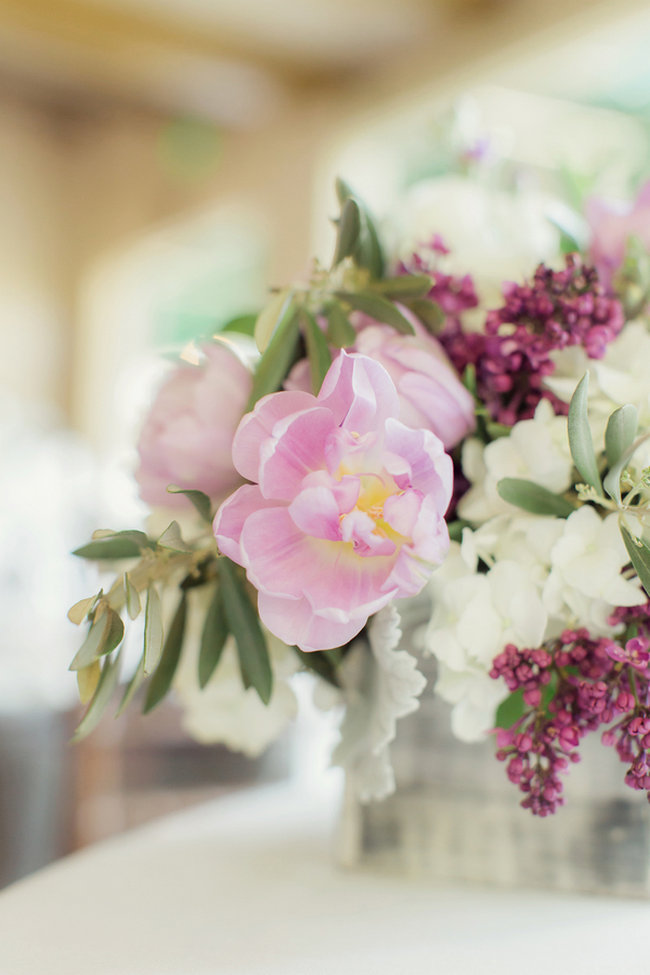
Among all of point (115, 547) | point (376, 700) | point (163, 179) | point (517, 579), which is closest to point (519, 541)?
point (517, 579)

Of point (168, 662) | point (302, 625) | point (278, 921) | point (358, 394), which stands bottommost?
point (278, 921)

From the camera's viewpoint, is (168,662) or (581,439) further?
(168,662)

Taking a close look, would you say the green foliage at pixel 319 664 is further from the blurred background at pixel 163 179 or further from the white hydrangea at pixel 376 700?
the blurred background at pixel 163 179

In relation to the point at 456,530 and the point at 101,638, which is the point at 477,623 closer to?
the point at 456,530

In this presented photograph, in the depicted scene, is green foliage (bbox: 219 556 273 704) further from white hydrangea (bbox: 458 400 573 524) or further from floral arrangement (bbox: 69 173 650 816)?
white hydrangea (bbox: 458 400 573 524)

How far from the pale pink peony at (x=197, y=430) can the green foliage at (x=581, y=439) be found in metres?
0.20

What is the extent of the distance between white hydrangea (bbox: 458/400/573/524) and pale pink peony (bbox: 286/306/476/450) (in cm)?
3

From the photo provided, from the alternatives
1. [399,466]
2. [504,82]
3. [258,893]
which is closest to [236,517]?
[399,466]

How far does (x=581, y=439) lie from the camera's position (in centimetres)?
42

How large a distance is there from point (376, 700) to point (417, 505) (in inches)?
7.4

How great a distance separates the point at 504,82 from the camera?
2.34m

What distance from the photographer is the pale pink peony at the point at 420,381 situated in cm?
47

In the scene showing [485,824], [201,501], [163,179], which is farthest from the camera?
[163,179]

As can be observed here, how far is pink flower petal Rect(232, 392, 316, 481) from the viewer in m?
0.39
